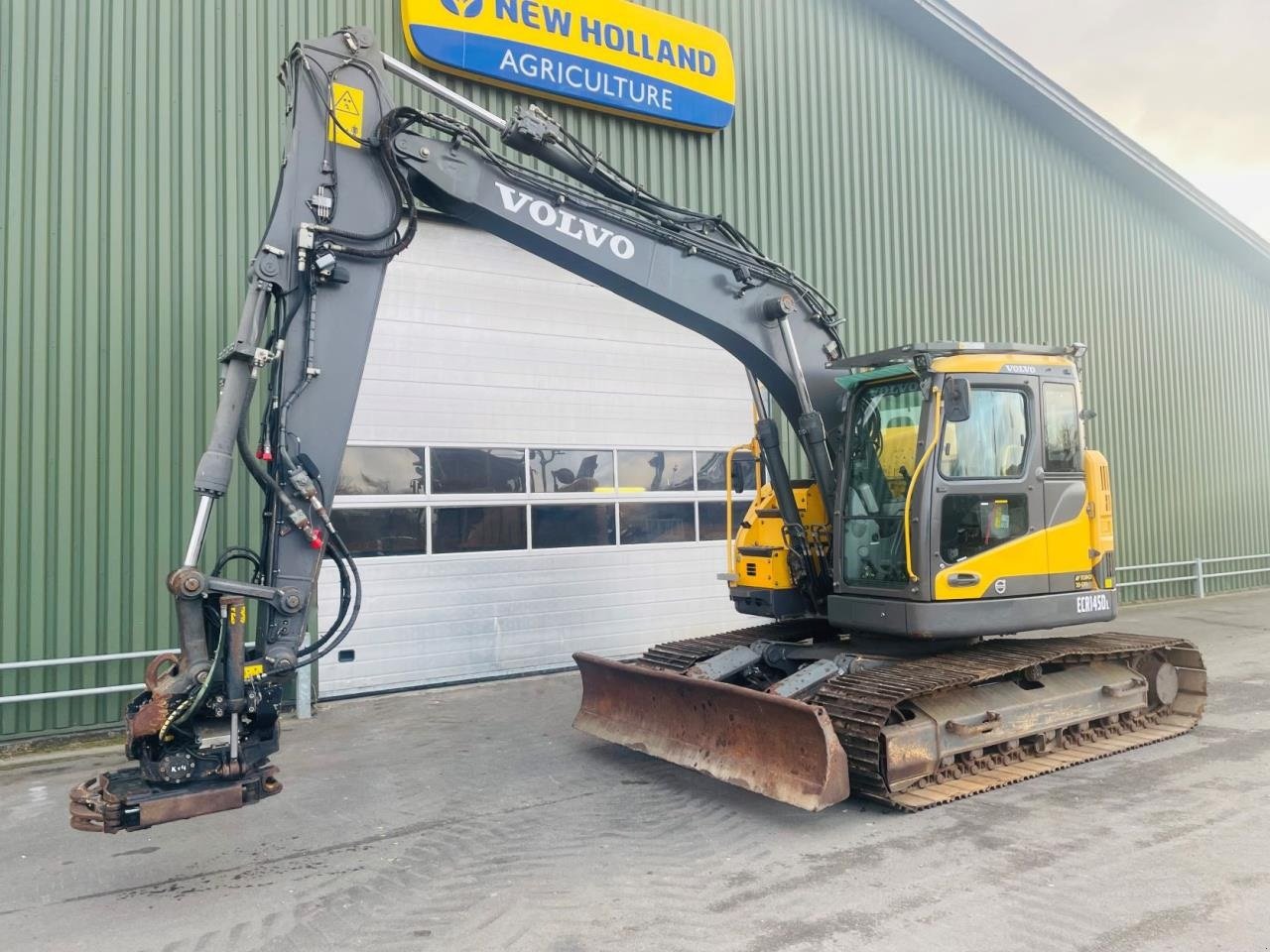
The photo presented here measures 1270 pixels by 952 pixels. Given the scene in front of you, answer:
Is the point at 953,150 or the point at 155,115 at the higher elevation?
the point at 953,150

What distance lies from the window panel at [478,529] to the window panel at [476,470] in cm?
20

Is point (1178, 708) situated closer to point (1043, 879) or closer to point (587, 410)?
point (1043, 879)

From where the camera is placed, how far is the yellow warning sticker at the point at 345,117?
512cm

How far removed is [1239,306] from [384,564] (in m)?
17.7

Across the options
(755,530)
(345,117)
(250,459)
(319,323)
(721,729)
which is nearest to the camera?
(250,459)

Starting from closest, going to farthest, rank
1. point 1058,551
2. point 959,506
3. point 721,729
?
point 721,729 → point 959,506 → point 1058,551

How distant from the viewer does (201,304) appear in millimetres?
8266

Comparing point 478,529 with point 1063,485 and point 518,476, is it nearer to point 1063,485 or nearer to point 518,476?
point 518,476

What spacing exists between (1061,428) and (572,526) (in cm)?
531

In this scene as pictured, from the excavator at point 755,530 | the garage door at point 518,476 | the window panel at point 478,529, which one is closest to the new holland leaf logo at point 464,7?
the garage door at point 518,476

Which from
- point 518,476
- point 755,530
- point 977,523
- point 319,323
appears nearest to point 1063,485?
point 977,523

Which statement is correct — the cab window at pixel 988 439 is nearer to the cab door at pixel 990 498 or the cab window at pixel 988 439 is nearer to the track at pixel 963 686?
the cab door at pixel 990 498

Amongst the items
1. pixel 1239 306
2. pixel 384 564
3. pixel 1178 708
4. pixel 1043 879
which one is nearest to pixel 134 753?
pixel 1043 879

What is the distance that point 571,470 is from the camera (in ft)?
33.8
